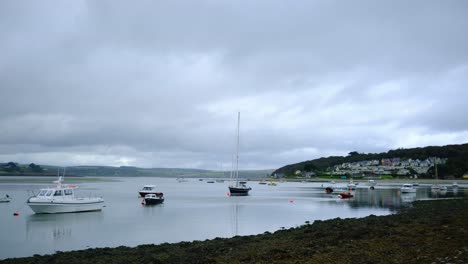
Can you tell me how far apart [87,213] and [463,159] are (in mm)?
167684

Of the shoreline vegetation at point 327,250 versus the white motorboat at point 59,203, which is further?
the white motorboat at point 59,203

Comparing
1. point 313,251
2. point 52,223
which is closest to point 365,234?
point 313,251

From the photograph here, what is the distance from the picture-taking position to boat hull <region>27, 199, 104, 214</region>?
4538 centimetres

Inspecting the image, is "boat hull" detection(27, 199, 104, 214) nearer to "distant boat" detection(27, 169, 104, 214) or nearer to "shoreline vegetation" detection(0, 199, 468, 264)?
"distant boat" detection(27, 169, 104, 214)

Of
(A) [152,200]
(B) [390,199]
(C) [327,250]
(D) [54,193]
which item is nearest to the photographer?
(C) [327,250]

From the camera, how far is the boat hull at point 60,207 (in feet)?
149

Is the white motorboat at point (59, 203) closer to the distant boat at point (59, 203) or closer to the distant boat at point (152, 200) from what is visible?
the distant boat at point (59, 203)

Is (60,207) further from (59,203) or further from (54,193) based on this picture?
(54,193)

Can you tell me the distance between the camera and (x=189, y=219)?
136 ft

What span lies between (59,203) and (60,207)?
0.51m

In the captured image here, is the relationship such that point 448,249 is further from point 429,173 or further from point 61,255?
point 429,173

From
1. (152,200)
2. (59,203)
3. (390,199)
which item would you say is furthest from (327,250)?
(390,199)

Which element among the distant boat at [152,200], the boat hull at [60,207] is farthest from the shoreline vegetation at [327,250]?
the distant boat at [152,200]

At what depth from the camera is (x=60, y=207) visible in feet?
152
